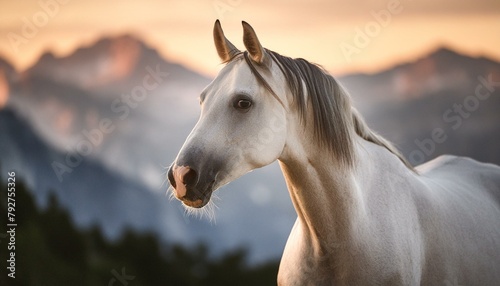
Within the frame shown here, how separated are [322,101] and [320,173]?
24cm

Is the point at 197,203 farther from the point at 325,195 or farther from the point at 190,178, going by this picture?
the point at 325,195

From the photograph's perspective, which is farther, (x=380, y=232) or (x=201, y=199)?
(x=380, y=232)

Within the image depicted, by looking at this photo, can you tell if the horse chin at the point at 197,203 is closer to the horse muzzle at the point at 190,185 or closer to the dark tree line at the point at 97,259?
the horse muzzle at the point at 190,185

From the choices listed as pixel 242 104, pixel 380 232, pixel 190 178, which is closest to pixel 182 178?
pixel 190 178

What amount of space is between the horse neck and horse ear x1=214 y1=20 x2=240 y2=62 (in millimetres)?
393

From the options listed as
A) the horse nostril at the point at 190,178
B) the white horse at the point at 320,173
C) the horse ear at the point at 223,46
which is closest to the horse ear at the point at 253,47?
the white horse at the point at 320,173

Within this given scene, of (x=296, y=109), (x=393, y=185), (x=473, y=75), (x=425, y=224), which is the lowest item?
(x=425, y=224)

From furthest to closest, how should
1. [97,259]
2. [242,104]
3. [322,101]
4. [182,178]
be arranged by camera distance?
[97,259]
[322,101]
[242,104]
[182,178]

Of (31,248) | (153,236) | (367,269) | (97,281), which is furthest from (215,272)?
(367,269)

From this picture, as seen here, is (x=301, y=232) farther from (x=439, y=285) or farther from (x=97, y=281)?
(x=97, y=281)

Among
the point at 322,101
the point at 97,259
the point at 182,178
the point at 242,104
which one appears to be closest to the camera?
the point at 182,178

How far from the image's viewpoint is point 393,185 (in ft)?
7.25

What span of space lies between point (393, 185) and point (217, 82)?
0.76 m

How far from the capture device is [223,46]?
2064mm
